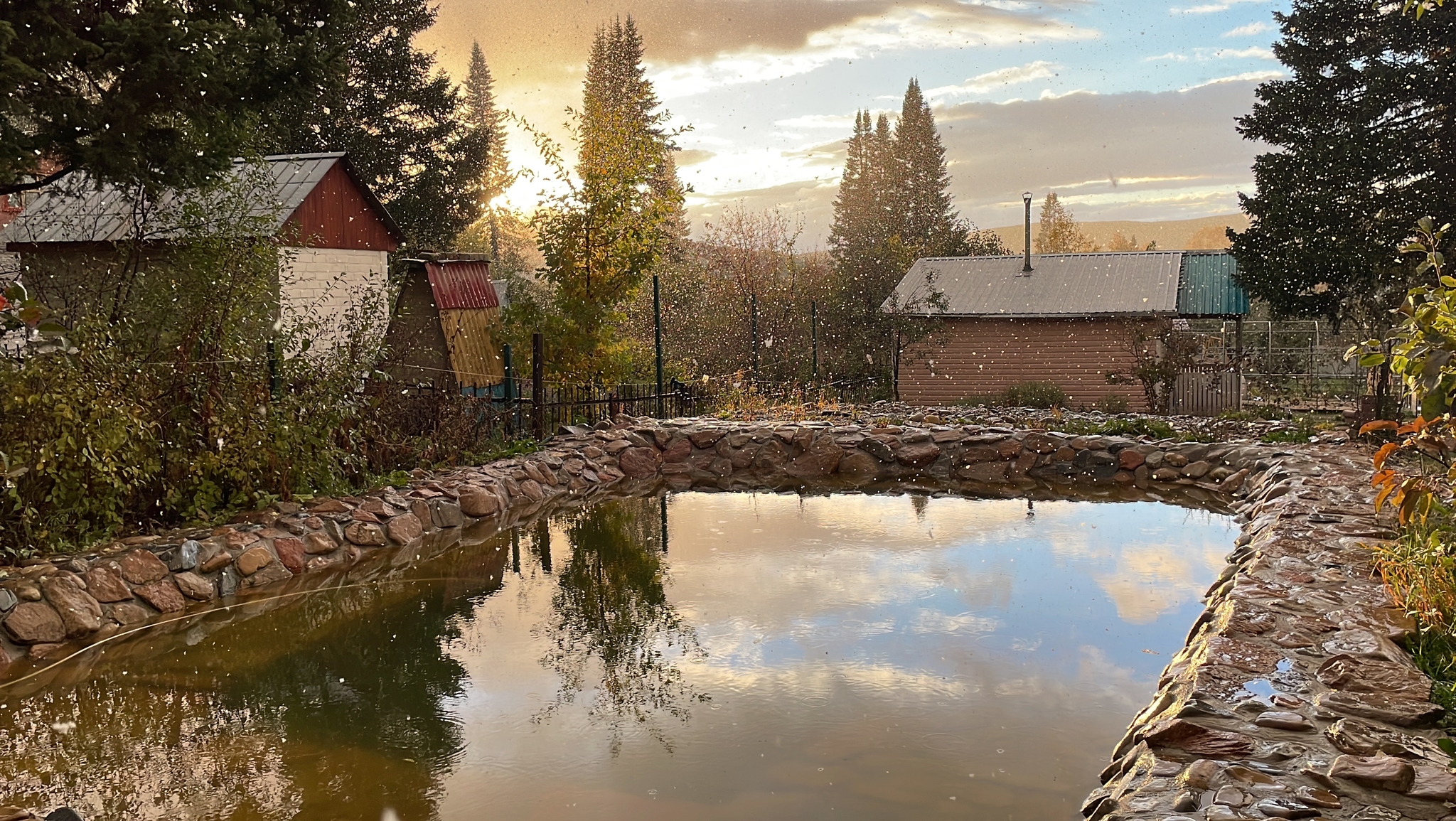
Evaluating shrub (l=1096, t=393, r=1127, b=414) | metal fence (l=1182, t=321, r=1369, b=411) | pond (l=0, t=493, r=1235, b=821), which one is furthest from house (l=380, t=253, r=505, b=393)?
metal fence (l=1182, t=321, r=1369, b=411)

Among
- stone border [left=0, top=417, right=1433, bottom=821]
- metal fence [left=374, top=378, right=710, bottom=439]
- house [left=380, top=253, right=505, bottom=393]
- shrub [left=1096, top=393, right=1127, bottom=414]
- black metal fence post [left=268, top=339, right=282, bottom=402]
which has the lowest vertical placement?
stone border [left=0, top=417, right=1433, bottom=821]

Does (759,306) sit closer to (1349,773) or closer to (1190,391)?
(1190,391)

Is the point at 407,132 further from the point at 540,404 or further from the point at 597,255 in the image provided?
the point at 540,404

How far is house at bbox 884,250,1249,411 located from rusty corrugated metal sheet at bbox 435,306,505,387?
31.1ft

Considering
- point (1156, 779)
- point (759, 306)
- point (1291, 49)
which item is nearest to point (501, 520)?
point (1156, 779)

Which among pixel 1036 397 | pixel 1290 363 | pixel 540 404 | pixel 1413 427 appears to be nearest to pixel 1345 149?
pixel 1036 397

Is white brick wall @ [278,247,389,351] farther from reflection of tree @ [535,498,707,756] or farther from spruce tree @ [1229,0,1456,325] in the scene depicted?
spruce tree @ [1229,0,1456,325]

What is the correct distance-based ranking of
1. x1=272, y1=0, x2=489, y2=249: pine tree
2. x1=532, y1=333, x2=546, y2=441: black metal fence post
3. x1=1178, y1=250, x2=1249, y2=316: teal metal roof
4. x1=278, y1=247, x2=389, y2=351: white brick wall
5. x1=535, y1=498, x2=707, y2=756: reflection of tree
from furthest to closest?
x1=272, y1=0, x2=489, y2=249: pine tree, x1=1178, y1=250, x2=1249, y2=316: teal metal roof, x1=278, y1=247, x2=389, y2=351: white brick wall, x1=532, y1=333, x2=546, y2=441: black metal fence post, x1=535, y1=498, x2=707, y2=756: reflection of tree

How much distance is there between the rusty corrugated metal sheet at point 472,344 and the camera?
18312mm

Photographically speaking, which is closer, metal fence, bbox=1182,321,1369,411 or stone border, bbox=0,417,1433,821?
stone border, bbox=0,417,1433,821

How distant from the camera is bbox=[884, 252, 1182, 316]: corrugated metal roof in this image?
23.5 metres

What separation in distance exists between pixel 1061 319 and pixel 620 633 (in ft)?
63.4

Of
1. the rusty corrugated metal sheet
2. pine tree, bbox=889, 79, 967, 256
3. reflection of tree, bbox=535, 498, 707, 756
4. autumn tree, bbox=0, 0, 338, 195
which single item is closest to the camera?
reflection of tree, bbox=535, 498, 707, 756

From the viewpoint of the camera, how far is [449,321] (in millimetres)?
18547
